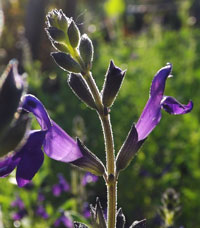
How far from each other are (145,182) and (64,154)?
9.25ft

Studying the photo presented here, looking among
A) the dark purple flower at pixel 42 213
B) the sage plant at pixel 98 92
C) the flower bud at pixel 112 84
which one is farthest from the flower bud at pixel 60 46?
the dark purple flower at pixel 42 213

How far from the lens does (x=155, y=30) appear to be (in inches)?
367

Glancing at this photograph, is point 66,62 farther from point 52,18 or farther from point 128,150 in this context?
point 128,150

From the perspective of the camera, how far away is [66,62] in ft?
3.91

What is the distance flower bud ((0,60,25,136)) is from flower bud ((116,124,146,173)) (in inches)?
21.7

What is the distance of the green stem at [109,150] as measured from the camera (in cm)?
116

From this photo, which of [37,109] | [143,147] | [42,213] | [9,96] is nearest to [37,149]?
[37,109]

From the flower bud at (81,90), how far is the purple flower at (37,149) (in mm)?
100

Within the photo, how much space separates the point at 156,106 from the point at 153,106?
0.4 inches

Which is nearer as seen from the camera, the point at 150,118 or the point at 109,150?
the point at 109,150

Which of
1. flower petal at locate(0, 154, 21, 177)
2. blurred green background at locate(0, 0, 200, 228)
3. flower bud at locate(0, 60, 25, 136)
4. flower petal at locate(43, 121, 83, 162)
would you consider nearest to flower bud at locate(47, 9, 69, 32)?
blurred green background at locate(0, 0, 200, 228)

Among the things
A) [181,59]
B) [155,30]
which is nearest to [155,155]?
[181,59]

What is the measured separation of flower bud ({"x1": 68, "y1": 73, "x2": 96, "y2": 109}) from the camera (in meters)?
1.21

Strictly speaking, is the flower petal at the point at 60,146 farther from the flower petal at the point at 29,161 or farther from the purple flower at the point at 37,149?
the flower petal at the point at 29,161
